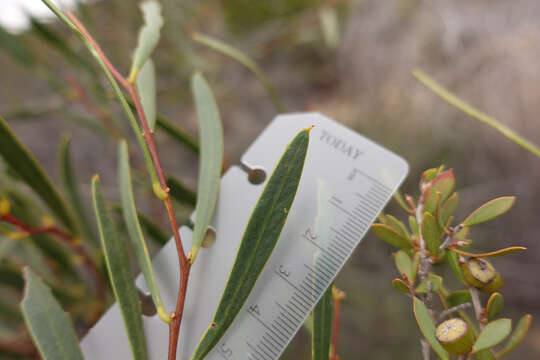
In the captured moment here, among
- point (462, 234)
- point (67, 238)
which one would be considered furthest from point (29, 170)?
point (462, 234)

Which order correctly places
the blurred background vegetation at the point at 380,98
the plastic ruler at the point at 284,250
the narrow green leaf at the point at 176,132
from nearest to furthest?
the plastic ruler at the point at 284,250 → the narrow green leaf at the point at 176,132 → the blurred background vegetation at the point at 380,98

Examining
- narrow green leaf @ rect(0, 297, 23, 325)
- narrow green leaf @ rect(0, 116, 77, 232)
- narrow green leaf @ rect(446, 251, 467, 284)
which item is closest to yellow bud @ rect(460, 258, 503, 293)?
narrow green leaf @ rect(446, 251, 467, 284)

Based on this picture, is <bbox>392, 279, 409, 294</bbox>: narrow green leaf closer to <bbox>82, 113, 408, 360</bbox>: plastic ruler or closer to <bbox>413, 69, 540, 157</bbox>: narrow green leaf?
<bbox>82, 113, 408, 360</bbox>: plastic ruler

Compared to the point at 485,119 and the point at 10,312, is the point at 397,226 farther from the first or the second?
the point at 10,312

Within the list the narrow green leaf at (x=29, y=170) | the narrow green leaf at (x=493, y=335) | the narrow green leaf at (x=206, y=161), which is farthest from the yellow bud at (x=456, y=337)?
the narrow green leaf at (x=29, y=170)

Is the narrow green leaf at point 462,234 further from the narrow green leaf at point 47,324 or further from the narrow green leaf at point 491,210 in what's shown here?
the narrow green leaf at point 47,324

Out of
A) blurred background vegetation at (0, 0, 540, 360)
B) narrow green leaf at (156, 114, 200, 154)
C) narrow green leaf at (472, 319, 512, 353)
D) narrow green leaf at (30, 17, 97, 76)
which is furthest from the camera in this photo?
blurred background vegetation at (0, 0, 540, 360)
